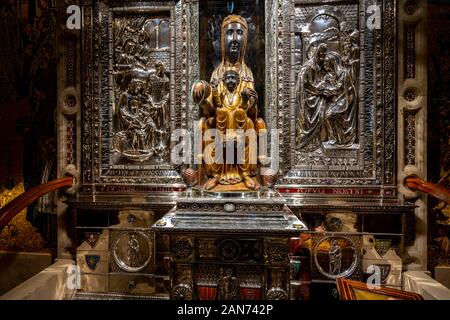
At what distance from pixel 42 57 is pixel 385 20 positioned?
406cm

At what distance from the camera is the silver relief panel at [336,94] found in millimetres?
3691

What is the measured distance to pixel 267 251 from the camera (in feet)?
9.19

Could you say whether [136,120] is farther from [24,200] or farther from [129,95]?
[24,200]

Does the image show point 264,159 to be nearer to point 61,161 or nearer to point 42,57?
point 61,161

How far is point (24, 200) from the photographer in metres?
3.17

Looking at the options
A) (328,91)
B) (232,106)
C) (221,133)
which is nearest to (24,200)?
(221,133)

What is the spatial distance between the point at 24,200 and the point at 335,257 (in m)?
3.24

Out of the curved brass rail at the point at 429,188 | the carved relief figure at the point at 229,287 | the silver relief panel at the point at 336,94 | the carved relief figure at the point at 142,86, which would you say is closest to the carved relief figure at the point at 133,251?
the carved relief figure at the point at 142,86

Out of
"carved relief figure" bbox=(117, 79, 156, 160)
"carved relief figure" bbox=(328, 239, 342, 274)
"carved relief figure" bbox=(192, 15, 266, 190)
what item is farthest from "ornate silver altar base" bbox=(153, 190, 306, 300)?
"carved relief figure" bbox=(117, 79, 156, 160)

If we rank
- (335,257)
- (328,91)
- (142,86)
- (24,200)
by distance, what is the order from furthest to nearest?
(142,86)
(328,91)
(335,257)
(24,200)

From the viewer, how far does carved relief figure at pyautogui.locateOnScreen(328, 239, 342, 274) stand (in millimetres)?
3617

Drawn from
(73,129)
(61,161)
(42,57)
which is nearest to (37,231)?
(61,161)

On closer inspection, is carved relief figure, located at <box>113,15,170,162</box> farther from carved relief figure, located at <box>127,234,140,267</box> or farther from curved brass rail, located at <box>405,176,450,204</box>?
curved brass rail, located at <box>405,176,450,204</box>

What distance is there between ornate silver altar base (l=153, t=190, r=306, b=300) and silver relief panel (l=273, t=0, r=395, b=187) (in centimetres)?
103
